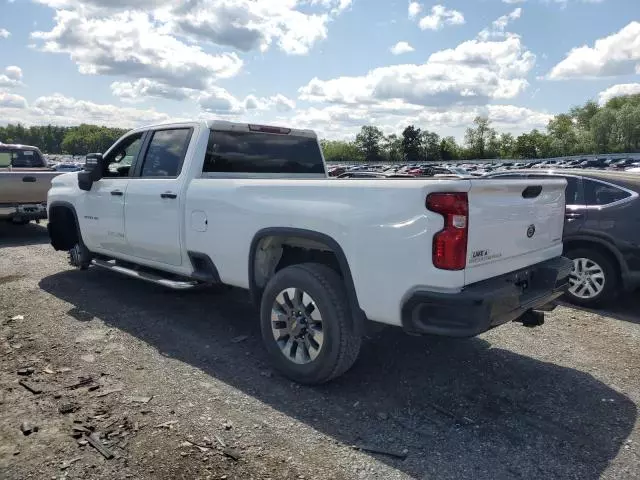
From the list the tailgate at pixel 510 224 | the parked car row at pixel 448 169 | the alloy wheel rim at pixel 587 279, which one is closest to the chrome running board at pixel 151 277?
the parked car row at pixel 448 169

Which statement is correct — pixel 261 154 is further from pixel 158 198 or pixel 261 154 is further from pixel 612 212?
pixel 612 212

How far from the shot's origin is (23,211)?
9898 millimetres

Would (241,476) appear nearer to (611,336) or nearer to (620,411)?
(620,411)

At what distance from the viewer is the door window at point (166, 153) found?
16.9 ft

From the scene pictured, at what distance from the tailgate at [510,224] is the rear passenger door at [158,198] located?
2766mm

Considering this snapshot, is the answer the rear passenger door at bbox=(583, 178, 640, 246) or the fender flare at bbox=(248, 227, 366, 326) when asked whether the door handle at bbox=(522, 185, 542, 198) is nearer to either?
the fender flare at bbox=(248, 227, 366, 326)

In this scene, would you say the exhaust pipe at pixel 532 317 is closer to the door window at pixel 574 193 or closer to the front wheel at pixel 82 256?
the door window at pixel 574 193

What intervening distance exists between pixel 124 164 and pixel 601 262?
5.54m

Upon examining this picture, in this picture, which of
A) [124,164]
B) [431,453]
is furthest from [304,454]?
[124,164]

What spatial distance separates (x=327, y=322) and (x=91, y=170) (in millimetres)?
3932

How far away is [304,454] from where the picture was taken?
304 cm

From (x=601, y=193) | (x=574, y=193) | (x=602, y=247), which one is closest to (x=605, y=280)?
(x=602, y=247)

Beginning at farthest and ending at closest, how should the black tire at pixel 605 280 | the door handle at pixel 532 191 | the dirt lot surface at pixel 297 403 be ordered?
the black tire at pixel 605 280
the door handle at pixel 532 191
the dirt lot surface at pixel 297 403

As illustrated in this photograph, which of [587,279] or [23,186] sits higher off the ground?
[23,186]
